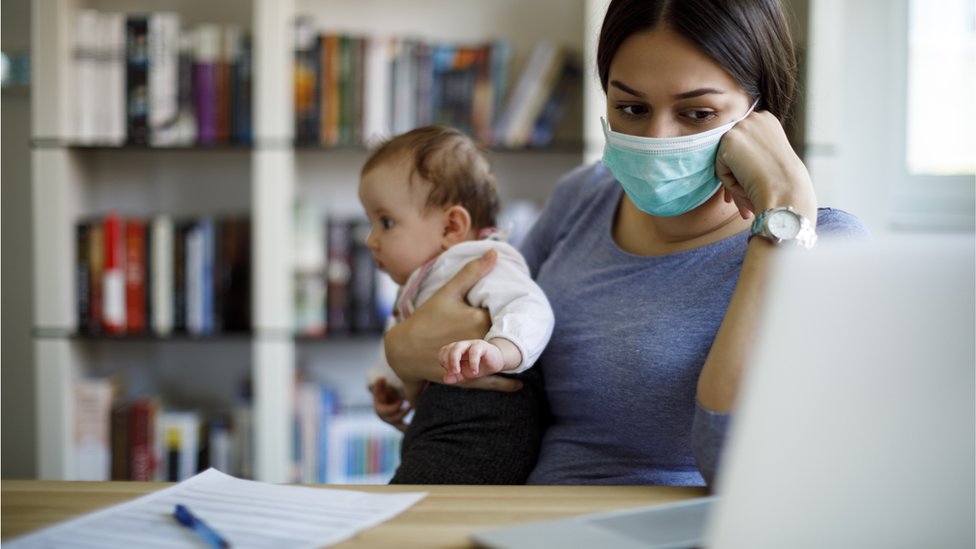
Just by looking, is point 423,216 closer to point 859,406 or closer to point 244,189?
point 859,406

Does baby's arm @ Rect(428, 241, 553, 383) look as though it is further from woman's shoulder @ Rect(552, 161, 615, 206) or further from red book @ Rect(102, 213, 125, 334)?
red book @ Rect(102, 213, 125, 334)

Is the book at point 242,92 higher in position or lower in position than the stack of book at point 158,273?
higher

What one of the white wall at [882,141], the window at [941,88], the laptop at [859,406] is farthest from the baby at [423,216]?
the window at [941,88]

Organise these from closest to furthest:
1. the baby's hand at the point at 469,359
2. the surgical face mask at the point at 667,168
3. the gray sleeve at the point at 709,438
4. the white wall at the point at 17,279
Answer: the gray sleeve at the point at 709,438 < the baby's hand at the point at 469,359 < the surgical face mask at the point at 667,168 < the white wall at the point at 17,279

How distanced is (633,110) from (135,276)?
183 centimetres

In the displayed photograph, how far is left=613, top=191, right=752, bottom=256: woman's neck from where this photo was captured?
3.83ft

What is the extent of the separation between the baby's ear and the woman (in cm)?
16

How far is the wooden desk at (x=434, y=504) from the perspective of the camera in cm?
68

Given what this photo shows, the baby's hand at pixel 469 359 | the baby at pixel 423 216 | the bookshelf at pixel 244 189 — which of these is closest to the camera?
the baby's hand at pixel 469 359

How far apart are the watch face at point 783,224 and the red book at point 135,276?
2033 millimetres

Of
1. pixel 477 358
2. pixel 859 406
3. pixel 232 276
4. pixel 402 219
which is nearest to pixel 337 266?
pixel 232 276

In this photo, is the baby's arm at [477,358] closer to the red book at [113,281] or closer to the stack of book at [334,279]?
the stack of book at [334,279]

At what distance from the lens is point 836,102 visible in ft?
7.73

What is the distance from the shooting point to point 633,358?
3.57 ft
